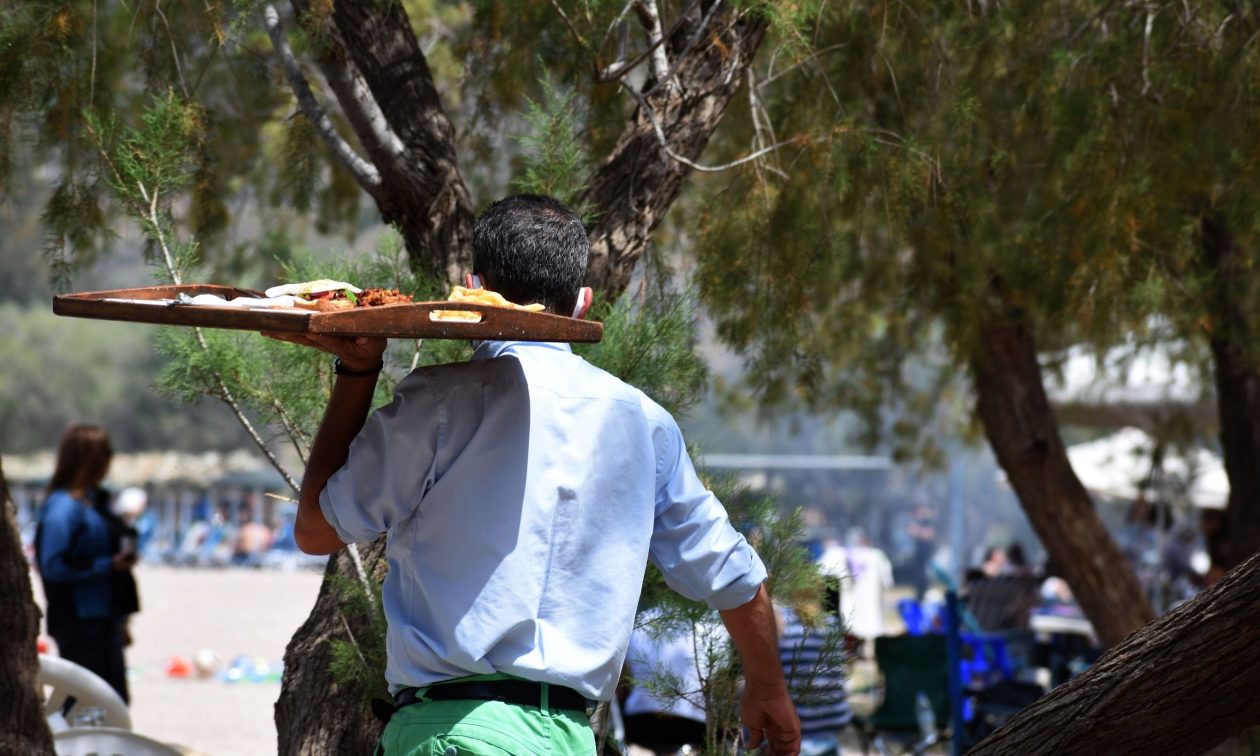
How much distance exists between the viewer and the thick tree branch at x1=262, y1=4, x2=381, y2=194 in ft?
10.2

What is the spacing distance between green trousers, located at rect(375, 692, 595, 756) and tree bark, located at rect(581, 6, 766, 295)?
1.48 m

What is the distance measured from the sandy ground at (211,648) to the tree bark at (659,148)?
147 cm

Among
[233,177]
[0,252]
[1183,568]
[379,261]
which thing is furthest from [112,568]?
[0,252]

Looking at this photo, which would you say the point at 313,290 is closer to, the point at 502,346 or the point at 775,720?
the point at 502,346

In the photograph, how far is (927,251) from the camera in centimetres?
516

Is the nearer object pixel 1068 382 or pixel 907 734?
pixel 907 734

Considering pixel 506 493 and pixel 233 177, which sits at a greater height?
pixel 233 177

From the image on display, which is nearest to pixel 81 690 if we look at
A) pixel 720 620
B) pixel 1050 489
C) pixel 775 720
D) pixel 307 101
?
pixel 307 101

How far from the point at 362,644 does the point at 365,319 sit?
138 cm

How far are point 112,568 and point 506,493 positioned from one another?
4.43 metres

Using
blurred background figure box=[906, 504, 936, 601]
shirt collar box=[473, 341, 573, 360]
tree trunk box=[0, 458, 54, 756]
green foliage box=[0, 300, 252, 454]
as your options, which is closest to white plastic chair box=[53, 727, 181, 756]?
tree trunk box=[0, 458, 54, 756]

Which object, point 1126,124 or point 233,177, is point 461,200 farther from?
point 233,177

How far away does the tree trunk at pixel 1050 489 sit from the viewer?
255 inches

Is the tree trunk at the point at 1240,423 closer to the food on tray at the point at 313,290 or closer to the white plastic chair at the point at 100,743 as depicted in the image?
the white plastic chair at the point at 100,743
